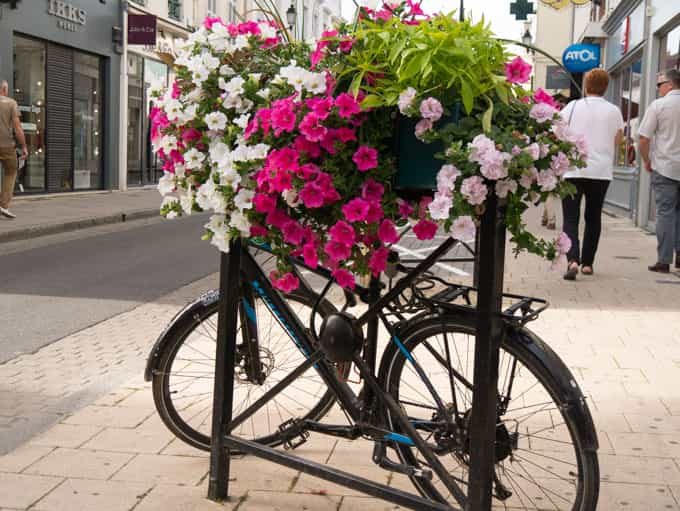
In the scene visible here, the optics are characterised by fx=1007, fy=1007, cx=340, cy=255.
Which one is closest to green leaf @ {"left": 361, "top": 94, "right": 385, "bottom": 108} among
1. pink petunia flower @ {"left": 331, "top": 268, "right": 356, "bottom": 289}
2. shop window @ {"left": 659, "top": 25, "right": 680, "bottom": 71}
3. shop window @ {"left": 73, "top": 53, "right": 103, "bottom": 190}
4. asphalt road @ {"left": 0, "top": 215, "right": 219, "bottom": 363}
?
pink petunia flower @ {"left": 331, "top": 268, "right": 356, "bottom": 289}

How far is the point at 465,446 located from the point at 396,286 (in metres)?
0.56

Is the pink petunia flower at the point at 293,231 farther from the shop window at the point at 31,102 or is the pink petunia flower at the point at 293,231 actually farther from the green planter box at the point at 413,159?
the shop window at the point at 31,102

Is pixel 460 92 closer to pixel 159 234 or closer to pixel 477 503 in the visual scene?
pixel 477 503

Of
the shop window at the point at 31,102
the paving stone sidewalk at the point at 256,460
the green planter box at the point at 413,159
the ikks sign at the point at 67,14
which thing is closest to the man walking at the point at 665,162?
the paving stone sidewalk at the point at 256,460

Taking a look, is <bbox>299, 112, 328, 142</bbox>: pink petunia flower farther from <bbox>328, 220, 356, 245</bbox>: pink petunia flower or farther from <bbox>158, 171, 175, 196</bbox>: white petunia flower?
<bbox>158, 171, 175, 196</bbox>: white petunia flower

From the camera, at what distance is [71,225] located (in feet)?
49.1

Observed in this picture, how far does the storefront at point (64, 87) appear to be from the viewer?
19.9 m

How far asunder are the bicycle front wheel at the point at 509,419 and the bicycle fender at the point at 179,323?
0.82 metres

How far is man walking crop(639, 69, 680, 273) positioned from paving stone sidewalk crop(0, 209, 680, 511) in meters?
3.14

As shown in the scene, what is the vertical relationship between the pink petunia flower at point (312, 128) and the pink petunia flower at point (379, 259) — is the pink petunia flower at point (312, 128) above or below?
above

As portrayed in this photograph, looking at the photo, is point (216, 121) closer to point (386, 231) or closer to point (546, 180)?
point (386, 231)

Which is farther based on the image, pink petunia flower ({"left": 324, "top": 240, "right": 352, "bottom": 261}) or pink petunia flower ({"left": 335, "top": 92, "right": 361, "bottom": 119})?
pink petunia flower ({"left": 324, "top": 240, "right": 352, "bottom": 261})

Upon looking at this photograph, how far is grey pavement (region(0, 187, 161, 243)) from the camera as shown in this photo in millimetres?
13844

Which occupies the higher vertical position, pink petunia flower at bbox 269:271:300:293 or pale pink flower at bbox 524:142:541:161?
pale pink flower at bbox 524:142:541:161
